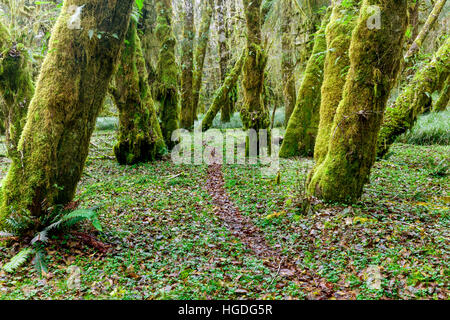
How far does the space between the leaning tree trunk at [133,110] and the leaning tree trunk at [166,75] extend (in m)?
0.95

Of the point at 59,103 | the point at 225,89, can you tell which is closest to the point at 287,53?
the point at 225,89

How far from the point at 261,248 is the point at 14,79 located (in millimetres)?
7713

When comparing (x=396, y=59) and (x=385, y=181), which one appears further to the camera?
(x=385, y=181)

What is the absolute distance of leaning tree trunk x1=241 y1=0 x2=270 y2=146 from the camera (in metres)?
9.81

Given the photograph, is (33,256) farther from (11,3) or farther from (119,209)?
(11,3)

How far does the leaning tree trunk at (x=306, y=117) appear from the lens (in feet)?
34.9

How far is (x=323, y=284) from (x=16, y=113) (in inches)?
348

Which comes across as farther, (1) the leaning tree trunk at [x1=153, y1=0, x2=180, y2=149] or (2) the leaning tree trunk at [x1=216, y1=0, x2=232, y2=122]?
(2) the leaning tree trunk at [x1=216, y1=0, x2=232, y2=122]

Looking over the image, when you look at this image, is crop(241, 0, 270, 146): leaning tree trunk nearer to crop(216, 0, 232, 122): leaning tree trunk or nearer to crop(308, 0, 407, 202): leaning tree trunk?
crop(308, 0, 407, 202): leaning tree trunk

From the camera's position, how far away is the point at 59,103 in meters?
4.18

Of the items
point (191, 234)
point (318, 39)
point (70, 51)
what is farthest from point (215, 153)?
point (70, 51)

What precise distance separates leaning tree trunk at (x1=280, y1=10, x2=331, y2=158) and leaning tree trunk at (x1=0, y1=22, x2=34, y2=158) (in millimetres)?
8158

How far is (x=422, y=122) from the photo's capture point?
12.6 m

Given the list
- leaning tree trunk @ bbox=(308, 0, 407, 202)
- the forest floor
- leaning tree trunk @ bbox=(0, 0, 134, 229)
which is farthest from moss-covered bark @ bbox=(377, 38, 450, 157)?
leaning tree trunk @ bbox=(0, 0, 134, 229)
